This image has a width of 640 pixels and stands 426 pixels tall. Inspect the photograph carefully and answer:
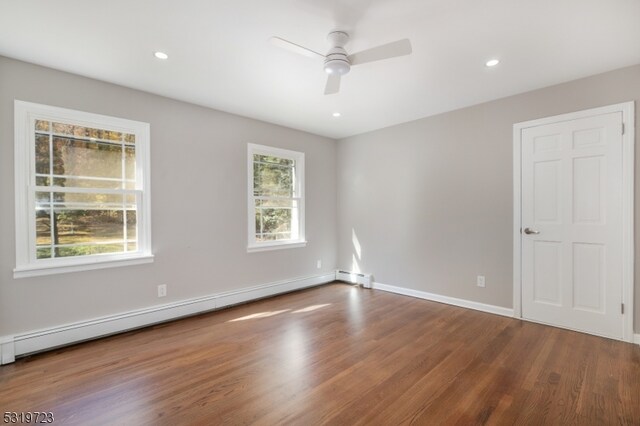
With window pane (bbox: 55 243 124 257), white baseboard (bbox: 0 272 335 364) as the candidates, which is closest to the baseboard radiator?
white baseboard (bbox: 0 272 335 364)

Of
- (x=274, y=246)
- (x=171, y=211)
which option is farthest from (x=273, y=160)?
(x=171, y=211)

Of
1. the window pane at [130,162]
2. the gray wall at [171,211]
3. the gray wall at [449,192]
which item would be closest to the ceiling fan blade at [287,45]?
the gray wall at [171,211]

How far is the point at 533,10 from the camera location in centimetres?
197

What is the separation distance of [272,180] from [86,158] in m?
2.24

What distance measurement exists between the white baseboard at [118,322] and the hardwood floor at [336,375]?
103 mm

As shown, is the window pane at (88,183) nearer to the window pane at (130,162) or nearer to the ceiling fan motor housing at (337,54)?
the window pane at (130,162)

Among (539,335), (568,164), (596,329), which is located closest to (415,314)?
(539,335)

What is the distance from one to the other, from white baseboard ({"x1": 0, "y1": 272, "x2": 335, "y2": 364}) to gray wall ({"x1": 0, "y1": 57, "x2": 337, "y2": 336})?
0.07m

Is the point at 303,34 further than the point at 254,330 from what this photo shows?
No

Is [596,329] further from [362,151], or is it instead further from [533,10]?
[362,151]

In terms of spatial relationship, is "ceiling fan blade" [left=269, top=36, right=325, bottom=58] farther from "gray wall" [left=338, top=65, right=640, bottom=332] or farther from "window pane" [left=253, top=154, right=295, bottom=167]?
"gray wall" [left=338, top=65, right=640, bottom=332]

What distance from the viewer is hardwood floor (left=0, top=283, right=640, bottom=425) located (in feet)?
6.01

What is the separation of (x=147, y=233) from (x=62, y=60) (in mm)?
1738

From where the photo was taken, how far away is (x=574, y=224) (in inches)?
120
